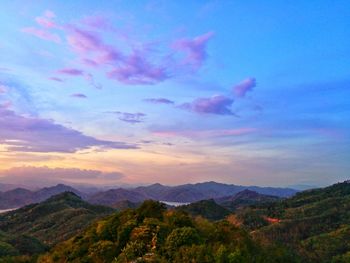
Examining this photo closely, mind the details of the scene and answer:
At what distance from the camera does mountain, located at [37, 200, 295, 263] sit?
1741 inches

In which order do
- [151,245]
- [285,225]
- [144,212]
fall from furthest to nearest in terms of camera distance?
[285,225] → [144,212] → [151,245]

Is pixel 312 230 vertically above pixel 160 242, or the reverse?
pixel 160 242

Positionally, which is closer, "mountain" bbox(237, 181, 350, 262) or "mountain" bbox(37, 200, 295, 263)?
"mountain" bbox(37, 200, 295, 263)

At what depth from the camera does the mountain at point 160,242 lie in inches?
1741

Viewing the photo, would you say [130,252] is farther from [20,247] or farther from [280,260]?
[20,247]

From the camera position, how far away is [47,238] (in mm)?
194625

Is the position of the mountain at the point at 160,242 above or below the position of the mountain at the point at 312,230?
above

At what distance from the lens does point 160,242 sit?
47688mm

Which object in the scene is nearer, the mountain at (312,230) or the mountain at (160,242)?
the mountain at (160,242)

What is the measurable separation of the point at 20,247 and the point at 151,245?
103685mm

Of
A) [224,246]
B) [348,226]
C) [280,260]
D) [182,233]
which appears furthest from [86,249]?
[348,226]

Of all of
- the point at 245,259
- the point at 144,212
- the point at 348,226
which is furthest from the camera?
the point at 348,226

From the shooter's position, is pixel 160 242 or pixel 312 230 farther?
pixel 312 230

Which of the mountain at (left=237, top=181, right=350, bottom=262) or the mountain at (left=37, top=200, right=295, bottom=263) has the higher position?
the mountain at (left=37, top=200, right=295, bottom=263)
